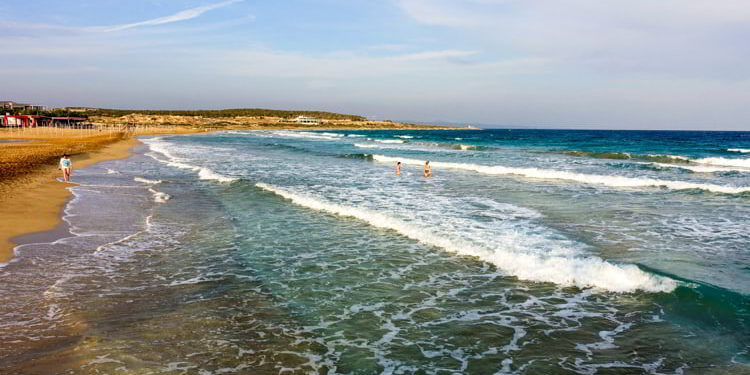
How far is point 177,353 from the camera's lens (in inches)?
235

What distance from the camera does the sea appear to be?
599cm

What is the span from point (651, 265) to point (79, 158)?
3712 cm

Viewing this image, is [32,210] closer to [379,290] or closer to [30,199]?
[30,199]

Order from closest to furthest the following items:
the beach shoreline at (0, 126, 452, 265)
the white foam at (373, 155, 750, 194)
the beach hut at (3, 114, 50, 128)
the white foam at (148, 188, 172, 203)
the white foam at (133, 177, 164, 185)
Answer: the beach shoreline at (0, 126, 452, 265)
the white foam at (148, 188, 172, 203)
the white foam at (373, 155, 750, 194)
the white foam at (133, 177, 164, 185)
the beach hut at (3, 114, 50, 128)

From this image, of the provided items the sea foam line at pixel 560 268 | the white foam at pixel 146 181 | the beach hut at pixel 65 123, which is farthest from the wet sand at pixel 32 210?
the beach hut at pixel 65 123

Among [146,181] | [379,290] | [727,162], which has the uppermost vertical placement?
[727,162]

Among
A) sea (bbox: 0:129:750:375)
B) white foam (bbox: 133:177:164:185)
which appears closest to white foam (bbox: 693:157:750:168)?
sea (bbox: 0:129:750:375)

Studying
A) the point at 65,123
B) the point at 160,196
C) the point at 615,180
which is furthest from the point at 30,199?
the point at 65,123

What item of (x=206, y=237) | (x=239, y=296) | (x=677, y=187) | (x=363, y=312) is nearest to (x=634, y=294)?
(x=363, y=312)

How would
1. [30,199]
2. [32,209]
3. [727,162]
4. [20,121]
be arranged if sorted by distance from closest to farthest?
[32,209], [30,199], [727,162], [20,121]

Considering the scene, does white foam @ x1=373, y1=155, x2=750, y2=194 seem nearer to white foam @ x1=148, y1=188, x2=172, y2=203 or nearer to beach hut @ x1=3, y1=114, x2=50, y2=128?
white foam @ x1=148, y1=188, x2=172, y2=203

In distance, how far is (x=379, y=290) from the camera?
336 inches

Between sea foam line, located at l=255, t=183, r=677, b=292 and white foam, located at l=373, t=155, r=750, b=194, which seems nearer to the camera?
sea foam line, located at l=255, t=183, r=677, b=292

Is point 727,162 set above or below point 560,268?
above
